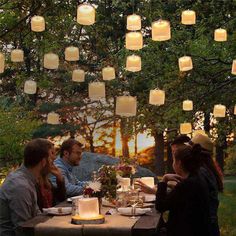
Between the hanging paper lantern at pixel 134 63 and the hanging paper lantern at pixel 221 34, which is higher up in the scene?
the hanging paper lantern at pixel 221 34

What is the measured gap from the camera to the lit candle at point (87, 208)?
4.49 m

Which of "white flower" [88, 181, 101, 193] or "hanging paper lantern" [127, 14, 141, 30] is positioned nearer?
"white flower" [88, 181, 101, 193]

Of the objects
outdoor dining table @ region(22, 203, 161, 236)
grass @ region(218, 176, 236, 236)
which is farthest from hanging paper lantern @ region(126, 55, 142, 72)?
outdoor dining table @ region(22, 203, 161, 236)

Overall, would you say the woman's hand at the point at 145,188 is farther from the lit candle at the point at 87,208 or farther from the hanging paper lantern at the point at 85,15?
the hanging paper lantern at the point at 85,15

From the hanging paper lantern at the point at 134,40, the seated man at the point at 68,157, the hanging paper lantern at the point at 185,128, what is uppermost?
the hanging paper lantern at the point at 134,40

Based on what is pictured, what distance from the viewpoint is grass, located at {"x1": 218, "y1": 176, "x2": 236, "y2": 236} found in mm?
9922

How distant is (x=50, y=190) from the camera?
18.9 ft

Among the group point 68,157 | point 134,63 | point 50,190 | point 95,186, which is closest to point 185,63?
point 134,63

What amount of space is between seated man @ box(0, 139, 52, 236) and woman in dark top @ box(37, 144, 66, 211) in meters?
0.19

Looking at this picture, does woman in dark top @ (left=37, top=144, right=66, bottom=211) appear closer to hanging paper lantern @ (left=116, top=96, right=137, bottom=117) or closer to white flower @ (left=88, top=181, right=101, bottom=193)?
white flower @ (left=88, top=181, right=101, bottom=193)

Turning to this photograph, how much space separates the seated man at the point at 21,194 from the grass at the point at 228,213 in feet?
17.4

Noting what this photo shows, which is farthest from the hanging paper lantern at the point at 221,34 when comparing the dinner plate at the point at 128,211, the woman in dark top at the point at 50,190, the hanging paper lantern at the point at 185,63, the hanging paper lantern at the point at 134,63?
the dinner plate at the point at 128,211

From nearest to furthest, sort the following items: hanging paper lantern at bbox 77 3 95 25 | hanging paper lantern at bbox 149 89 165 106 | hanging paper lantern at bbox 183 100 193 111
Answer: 1. hanging paper lantern at bbox 77 3 95 25
2. hanging paper lantern at bbox 149 89 165 106
3. hanging paper lantern at bbox 183 100 193 111

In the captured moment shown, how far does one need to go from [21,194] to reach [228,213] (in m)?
8.52
